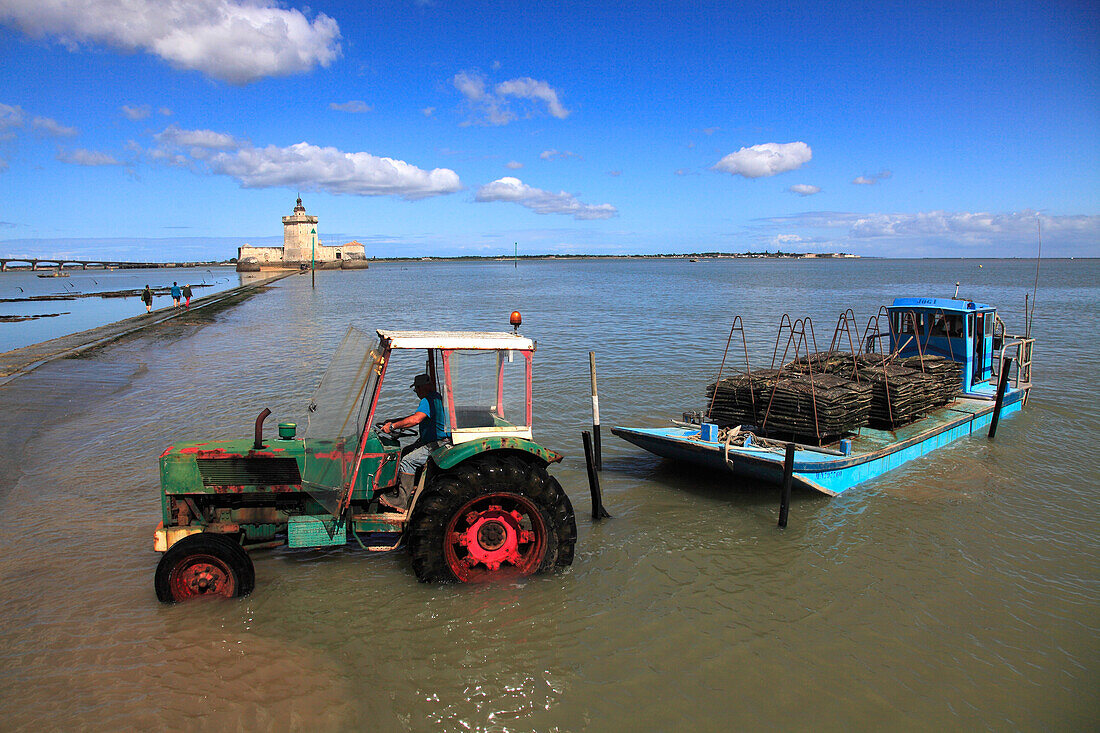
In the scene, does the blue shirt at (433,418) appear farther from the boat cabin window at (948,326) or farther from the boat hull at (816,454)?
the boat cabin window at (948,326)

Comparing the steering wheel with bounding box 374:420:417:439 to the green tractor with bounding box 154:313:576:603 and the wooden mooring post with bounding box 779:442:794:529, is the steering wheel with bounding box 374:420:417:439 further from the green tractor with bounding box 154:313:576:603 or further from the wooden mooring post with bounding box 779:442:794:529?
the wooden mooring post with bounding box 779:442:794:529

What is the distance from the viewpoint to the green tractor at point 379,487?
524cm

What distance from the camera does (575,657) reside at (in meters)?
4.88

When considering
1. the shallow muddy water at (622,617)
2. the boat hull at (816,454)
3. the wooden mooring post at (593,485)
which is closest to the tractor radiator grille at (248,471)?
the shallow muddy water at (622,617)

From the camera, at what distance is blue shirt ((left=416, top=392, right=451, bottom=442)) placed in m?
5.68

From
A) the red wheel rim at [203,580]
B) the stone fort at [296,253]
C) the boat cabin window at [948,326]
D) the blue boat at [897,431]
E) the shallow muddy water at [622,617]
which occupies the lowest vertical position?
the shallow muddy water at [622,617]

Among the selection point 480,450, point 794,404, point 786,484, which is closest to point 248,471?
point 480,450

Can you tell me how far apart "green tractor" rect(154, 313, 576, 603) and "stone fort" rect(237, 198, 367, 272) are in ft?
302

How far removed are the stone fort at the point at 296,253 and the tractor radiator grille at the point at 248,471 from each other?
92.2 m

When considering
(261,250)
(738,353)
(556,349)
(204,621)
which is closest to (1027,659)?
(204,621)

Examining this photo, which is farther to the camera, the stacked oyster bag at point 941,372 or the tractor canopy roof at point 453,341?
the stacked oyster bag at point 941,372

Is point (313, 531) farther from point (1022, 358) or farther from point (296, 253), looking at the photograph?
point (296, 253)

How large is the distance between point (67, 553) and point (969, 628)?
846 centimetres

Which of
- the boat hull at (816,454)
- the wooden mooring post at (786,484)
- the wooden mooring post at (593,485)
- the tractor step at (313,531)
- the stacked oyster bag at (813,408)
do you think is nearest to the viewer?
the tractor step at (313,531)
